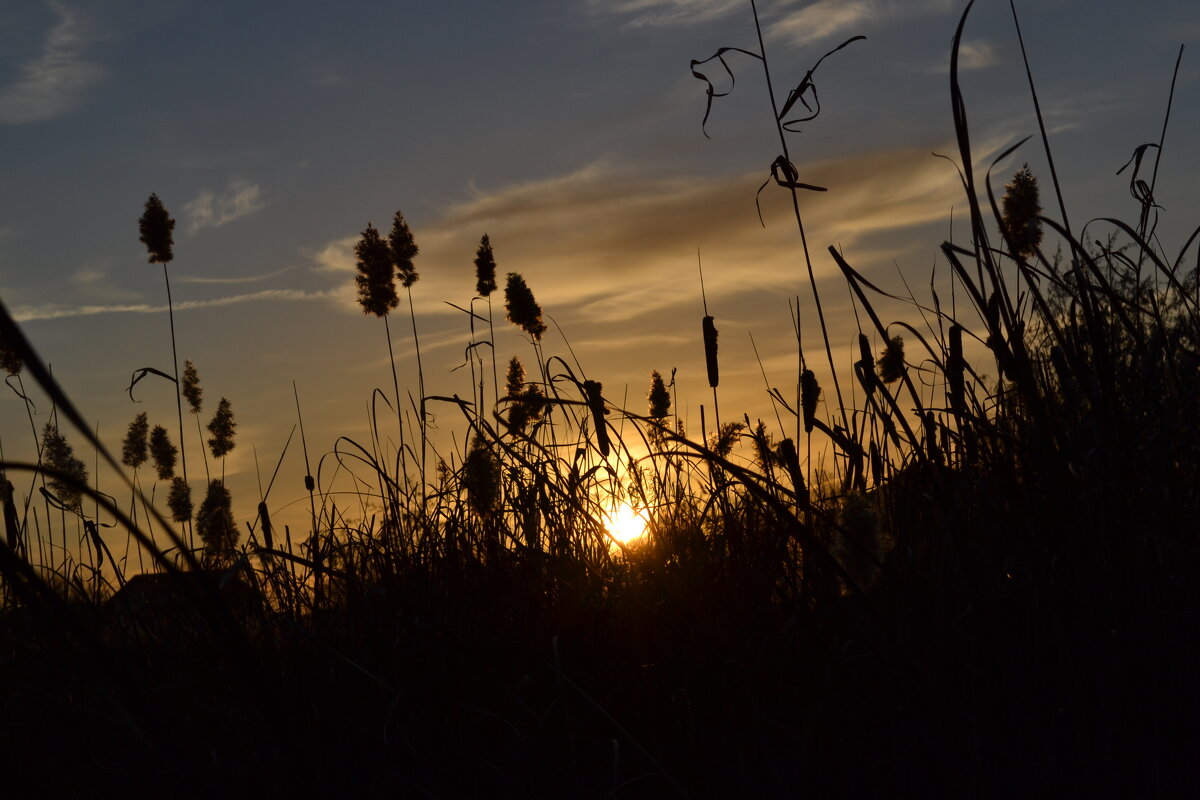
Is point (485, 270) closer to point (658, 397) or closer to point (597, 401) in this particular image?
point (658, 397)

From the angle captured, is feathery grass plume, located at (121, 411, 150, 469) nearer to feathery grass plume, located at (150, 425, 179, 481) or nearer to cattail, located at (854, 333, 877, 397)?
feathery grass plume, located at (150, 425, 179, 481)

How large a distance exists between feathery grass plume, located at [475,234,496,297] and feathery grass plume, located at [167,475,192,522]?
2.63 meters

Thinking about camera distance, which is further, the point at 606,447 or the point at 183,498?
the point at 183,498

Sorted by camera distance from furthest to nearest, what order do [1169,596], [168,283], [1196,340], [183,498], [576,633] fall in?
[183,498] < [168,283] < [576,633] < [1196,340] < [1169,596]

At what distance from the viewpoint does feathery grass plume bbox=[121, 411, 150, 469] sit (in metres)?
5.93

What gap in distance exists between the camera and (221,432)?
19.5 ft

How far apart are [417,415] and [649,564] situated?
1.58 meters

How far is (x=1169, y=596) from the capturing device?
1665 mm

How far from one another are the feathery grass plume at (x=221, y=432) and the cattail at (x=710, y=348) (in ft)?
12.9

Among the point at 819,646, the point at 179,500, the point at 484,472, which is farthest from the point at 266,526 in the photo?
the point at 179,500

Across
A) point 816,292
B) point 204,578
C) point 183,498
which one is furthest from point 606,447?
point 183,498

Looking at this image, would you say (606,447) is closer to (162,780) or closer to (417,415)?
(162,780)

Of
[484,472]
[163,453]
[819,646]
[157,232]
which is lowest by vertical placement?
[819,646]

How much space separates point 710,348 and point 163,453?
4385mm
